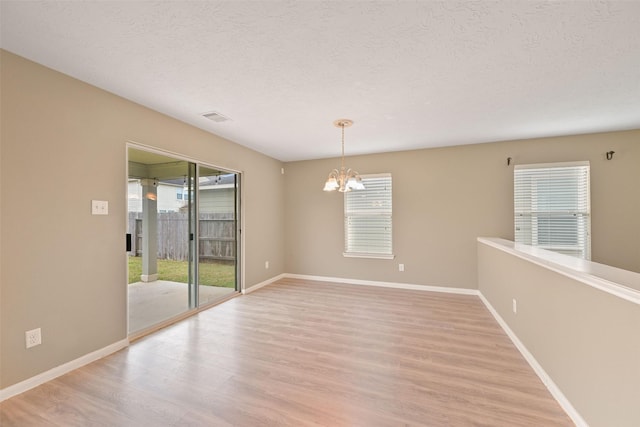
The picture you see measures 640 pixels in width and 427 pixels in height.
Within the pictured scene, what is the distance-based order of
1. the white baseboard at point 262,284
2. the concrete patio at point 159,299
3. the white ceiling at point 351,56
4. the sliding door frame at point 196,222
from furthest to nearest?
the white baseboard at point 262,284, the concrete patio at point 159,299, the sliding door frame at point 196,222, the white ceiling at point 351,56

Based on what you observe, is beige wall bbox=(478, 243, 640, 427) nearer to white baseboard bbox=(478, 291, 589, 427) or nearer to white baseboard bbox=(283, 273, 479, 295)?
white baseboard bbox=(478, 291, 589, 427)

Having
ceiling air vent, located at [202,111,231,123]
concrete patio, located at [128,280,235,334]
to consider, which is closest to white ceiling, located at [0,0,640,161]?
ceiling air vent, located at [202,111,231,123]

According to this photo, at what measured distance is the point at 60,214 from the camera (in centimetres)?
229

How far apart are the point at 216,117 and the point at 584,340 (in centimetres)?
391

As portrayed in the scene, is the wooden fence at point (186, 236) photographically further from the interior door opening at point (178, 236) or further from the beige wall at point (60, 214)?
the beige wall at point (60, 214)

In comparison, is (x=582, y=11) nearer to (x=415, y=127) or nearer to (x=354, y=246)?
(x=415, y=127)

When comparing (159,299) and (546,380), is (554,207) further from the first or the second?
(159,299)

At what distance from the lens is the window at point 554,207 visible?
157 inches

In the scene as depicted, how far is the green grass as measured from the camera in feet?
12.9

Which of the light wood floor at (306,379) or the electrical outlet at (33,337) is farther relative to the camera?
the electrical outlet at (33,337)

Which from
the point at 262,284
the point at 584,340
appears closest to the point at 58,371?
the point at 262,284

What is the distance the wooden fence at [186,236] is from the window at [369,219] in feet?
7.61

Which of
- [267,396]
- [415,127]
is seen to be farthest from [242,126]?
[267,396]

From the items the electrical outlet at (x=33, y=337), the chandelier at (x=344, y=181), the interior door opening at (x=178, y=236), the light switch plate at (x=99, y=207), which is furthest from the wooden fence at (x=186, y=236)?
the chandelier at (x=344, y=181)
